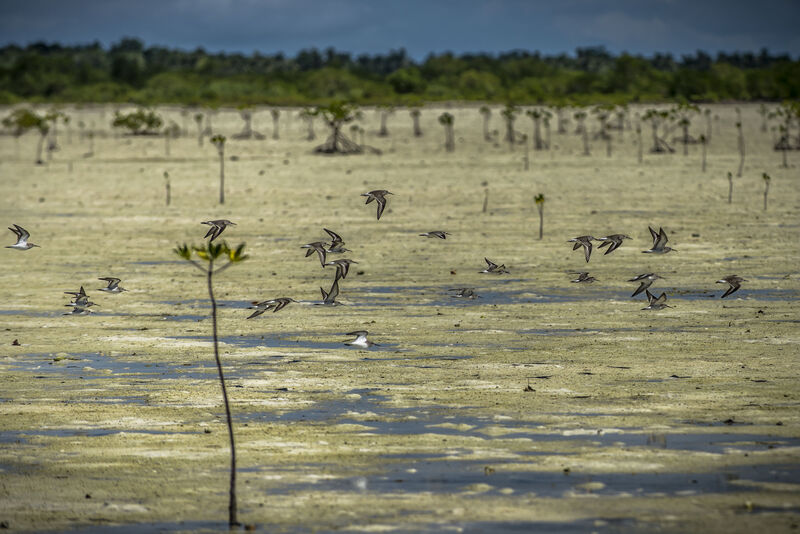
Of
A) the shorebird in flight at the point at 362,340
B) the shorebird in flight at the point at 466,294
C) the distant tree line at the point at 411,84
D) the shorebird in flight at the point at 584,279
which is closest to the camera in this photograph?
the shorebird in flight at the point at 362,340

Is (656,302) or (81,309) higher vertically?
(656,302)

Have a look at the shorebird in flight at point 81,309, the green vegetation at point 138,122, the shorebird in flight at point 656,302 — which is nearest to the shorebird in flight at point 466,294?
the shorebird in flight at point 656,302

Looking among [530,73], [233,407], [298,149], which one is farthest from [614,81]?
[233,407]

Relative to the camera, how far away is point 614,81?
92625 millimetres

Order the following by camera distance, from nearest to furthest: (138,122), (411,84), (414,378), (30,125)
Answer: (414,378), (30,125), (138,122), (411,84)

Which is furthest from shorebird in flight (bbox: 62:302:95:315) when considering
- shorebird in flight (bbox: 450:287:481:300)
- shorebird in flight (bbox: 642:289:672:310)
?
shorebird in flight (bbox: 642:289:672:310)

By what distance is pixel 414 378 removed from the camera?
12906mm

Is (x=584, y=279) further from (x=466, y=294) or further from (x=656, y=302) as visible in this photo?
(x=656, y=302)

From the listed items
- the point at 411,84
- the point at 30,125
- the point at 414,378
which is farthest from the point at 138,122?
the point at 414,378

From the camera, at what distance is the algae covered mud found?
8992 millimetres

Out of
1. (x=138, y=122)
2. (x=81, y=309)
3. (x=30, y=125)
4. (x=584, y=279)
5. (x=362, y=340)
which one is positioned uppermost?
(x=138, y=122)

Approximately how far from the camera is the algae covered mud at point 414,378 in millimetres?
8992

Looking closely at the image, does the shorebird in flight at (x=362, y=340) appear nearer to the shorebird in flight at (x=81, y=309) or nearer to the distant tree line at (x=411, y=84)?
the shorebird in flight at (x=81, y=309)

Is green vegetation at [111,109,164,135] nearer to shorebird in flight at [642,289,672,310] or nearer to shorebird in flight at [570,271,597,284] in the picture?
shorebird in flight at [570,271,597,284]
